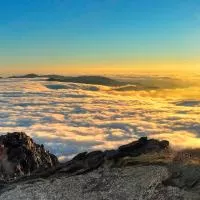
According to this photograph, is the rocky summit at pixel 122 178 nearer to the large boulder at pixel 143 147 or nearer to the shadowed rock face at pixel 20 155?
the large boulder at pixel 143 147

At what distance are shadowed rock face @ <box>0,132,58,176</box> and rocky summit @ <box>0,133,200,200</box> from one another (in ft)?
93.4

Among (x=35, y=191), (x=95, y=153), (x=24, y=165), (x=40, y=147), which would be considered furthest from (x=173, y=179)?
(x=40, y=147)

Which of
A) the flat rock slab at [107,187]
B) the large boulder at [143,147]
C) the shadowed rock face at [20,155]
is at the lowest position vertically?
the shadowed rock face at [20,155]

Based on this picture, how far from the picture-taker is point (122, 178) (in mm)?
74812

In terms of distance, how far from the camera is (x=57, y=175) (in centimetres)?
8575

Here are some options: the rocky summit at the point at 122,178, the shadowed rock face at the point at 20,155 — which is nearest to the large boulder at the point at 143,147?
the rocky summit at the point at 122,178

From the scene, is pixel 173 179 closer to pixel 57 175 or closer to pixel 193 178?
pixel 193 178

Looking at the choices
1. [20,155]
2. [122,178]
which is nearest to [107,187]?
[122,178]

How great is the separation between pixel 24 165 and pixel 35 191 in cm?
5235

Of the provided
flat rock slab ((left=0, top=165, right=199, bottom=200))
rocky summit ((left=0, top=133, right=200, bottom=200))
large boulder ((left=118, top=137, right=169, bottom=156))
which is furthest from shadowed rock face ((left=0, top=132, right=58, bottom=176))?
flat rock slab ((left=0, top=165, right=199, bottom=200))

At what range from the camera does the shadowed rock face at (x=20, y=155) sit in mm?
123850

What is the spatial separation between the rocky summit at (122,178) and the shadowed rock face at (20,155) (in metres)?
28.5

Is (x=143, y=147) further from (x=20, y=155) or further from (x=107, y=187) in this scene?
(x=20, y=155)

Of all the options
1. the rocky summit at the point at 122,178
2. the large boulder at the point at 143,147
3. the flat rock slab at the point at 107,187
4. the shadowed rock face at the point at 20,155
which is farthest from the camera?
the shadowed rock face at the point at 20,155
